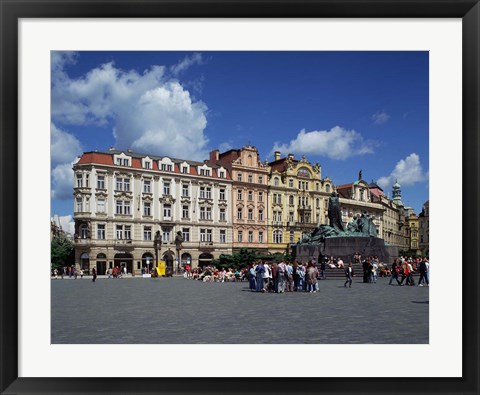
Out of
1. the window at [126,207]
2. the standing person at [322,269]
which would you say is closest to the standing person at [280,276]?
the standing person at [322,269]

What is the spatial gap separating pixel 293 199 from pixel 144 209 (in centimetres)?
1948

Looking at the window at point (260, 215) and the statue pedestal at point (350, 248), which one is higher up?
the window at point (260, 215)

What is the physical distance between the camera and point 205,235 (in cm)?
5097

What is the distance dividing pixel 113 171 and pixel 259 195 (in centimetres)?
1770

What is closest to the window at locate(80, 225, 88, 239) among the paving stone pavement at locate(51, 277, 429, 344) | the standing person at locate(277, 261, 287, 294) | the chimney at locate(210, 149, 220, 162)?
the chimney at locate(210, 149, 220, 162)

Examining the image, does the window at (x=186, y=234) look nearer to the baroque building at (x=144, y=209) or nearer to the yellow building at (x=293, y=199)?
the baroque building at (x=144, y=209)

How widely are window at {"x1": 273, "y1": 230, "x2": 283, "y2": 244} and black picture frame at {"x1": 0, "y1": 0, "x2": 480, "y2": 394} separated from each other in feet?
164

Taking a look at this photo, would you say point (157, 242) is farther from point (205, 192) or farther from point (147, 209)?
point (205, 192)

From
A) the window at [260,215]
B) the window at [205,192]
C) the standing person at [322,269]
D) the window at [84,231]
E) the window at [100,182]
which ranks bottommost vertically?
the standing person at [322,269]
